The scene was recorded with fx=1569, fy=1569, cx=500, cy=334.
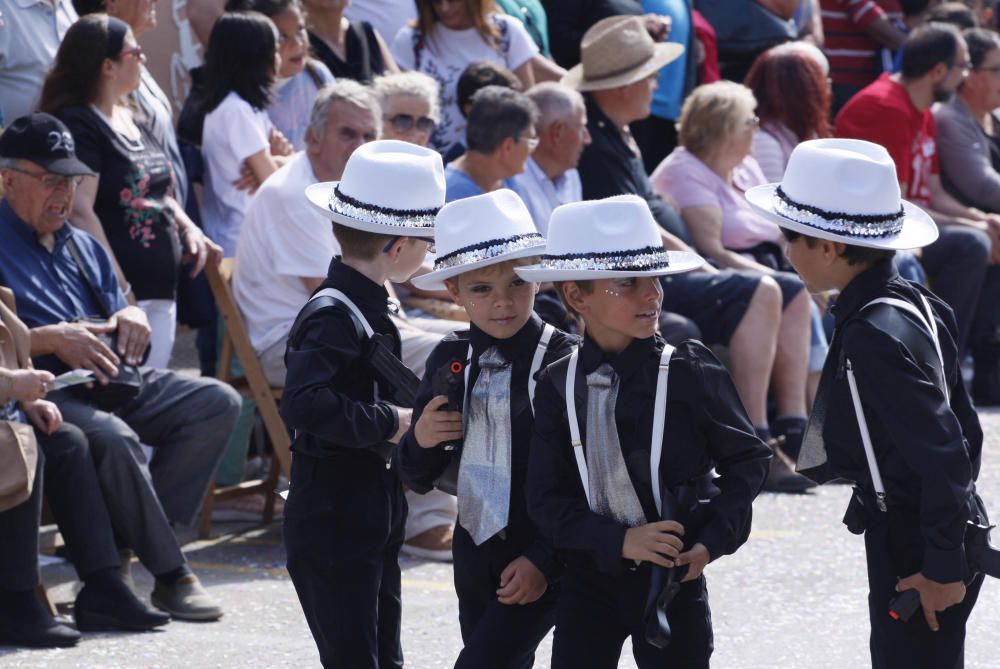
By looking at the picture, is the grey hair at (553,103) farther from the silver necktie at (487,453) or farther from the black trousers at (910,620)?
the black trousers at (910,620)

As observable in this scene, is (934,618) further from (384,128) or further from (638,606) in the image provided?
(384,128)

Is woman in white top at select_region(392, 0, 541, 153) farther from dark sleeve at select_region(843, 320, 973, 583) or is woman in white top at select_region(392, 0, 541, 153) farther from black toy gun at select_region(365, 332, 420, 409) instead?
dark sleeve at select_region(843, 320, 973, 583)

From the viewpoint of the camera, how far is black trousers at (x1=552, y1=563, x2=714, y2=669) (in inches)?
133

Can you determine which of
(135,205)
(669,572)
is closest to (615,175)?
(135,205)

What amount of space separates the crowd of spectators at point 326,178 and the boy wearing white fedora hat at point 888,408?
7.15 feet

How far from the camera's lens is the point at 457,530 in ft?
12.5

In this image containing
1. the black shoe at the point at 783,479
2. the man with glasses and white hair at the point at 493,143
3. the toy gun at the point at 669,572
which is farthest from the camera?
the black shoe at the point at 783,479

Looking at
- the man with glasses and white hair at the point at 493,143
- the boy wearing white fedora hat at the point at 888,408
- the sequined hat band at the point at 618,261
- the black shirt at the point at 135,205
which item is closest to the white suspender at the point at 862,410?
the boy wearing white fedora hat at the point at 888,408

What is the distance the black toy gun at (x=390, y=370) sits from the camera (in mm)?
3910

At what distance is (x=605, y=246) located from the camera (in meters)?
3.42

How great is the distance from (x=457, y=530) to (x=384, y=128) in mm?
3474

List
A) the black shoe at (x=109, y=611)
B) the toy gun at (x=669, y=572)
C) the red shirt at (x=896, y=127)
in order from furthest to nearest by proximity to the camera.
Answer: the red shirt at (x=896, y=127) < the black shoe at (x=109, y=611) < the toy gun at (x=669, y=572)

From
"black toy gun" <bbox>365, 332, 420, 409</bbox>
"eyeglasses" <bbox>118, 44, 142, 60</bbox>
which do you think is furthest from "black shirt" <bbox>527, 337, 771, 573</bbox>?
"eyeglasses" <bbox>118, 44, 142, 60</bbox>

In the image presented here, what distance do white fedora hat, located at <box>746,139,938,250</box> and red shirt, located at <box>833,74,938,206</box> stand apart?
5.68m
